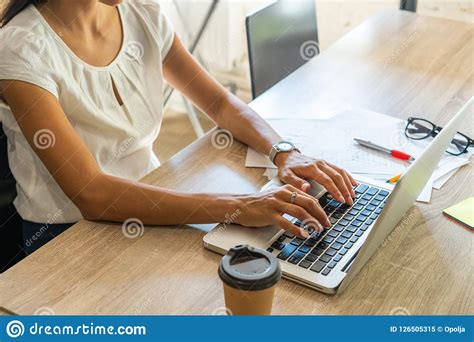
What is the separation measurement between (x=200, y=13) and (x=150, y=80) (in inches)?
75.0

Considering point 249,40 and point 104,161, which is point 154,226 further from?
point 249,40

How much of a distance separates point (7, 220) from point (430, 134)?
106 centimetres

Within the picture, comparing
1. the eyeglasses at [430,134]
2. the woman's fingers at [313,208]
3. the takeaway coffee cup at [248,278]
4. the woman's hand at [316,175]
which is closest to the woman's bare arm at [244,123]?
the woman's hand at [316,175]

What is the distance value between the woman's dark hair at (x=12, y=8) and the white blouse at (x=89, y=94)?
2 centimetres

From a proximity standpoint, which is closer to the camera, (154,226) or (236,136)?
(154,226)

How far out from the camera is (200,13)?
364 centimetres

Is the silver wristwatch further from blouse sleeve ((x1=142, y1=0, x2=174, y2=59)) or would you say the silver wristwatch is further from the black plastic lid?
the black plastic lid

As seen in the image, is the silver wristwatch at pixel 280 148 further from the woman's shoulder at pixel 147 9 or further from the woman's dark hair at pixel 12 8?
the woman's dark hair at pixel 12 8

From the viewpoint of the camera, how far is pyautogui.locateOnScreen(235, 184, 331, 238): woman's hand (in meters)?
1.35

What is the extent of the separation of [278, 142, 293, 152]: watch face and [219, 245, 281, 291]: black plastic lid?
0.65 metres

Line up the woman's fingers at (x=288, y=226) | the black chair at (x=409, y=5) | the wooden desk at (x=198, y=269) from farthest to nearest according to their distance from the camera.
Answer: the black chair at (x=409, y=5) → the woman's fingers at (x=288, y=226) → the wooden desk at (x=198, y=269)

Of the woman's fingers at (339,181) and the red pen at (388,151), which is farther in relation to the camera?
the red pen at (388,151)

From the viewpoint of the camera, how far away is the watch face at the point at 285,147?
5.35ft
